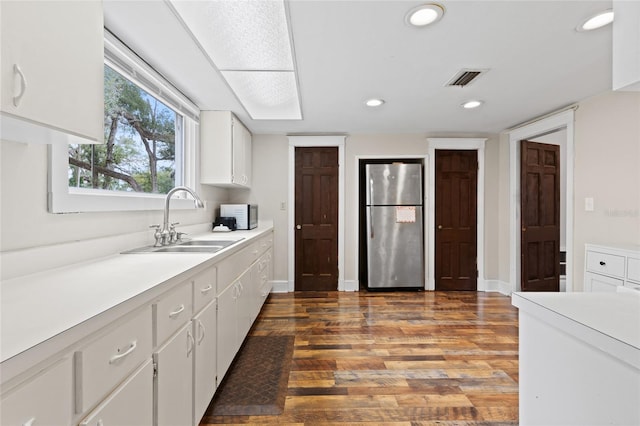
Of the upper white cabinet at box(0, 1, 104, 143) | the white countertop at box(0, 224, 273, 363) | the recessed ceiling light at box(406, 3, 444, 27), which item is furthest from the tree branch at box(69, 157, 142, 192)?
the recessed ceiling light at box(406, 3, 444, 27)

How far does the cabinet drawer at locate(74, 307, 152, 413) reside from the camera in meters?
0.76

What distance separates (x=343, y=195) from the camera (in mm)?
4402

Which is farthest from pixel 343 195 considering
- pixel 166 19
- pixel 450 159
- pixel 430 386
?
pixel 166 19

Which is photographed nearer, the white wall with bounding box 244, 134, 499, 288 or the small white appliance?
the small white appliance

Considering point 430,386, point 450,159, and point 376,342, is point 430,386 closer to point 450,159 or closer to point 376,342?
point 376,342

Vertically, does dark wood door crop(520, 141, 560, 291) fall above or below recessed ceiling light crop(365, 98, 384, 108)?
below

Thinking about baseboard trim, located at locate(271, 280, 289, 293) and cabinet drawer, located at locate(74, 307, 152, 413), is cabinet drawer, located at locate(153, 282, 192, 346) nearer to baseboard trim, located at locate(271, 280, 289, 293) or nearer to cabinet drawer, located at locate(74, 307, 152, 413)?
cabinet drawer, located at locate(74, 307, 152, 413)

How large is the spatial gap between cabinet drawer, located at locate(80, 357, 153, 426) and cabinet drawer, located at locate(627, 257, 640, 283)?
3.01m

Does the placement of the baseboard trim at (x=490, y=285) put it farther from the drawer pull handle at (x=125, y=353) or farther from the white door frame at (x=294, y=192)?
the drawer pull handle at (x=125, y=353)

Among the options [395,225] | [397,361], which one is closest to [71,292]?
[397,361]

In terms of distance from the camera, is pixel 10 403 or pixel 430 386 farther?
pixel 430 386

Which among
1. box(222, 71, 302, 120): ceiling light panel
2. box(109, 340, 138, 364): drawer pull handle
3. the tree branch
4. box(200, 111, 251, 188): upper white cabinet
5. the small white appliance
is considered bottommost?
box(109, 340, 138, 364): drawer pull handle

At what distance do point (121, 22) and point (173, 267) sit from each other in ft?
4.60

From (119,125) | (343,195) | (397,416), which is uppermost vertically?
(119,125)
